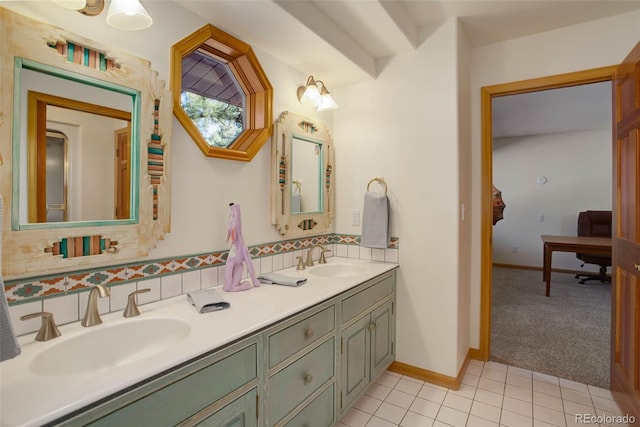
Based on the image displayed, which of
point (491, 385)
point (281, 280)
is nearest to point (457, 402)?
point (491, 385)

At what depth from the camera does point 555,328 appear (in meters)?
3.21

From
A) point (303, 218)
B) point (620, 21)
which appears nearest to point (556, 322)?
point (620, 21)

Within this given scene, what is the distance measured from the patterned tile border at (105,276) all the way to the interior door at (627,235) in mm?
2055

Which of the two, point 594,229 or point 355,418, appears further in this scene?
point 594,229

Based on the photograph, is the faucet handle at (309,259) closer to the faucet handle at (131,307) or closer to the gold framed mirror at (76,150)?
the gold framed mirror at (76,150)

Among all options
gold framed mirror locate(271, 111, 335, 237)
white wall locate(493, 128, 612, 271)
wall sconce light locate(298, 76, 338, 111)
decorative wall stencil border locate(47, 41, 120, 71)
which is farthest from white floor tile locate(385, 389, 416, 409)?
white wall locate(493, 128, 612, 271)

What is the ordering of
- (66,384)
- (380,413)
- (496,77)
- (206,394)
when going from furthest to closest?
(496,77), (380,413), (206,394), (66,384)

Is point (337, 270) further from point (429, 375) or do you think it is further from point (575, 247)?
point (575, 247)

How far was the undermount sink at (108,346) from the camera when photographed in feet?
3.47

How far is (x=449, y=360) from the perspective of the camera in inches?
87.5

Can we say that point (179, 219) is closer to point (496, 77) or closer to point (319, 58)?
point (319, 58)

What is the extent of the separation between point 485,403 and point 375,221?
132 cm

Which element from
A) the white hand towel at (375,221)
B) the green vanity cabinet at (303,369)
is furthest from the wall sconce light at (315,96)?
the green vanity cabinet at (303,369)

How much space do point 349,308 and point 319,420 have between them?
552 mm
